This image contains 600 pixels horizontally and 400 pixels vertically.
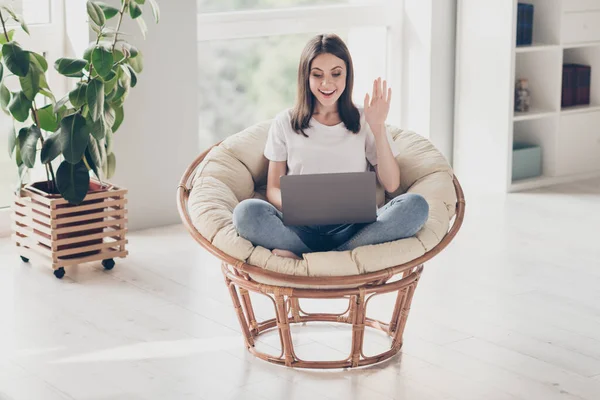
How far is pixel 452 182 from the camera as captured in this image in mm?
3008

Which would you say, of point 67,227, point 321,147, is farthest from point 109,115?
point 321,147

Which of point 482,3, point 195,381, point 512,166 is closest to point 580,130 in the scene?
point 512,166

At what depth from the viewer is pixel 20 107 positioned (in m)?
3.43

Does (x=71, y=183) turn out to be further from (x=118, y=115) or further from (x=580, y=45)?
(x=580, y=45)

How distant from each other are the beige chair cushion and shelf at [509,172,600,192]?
1.84 m

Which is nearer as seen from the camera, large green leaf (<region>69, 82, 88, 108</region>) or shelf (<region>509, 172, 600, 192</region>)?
large green leaf (<region>69, 82, 88, 108</region>)

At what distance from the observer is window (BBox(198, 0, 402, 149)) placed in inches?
179

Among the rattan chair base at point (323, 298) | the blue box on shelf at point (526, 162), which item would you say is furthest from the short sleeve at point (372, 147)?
the blue box on shelf at point (526, 162)

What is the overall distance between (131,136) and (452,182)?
1664 millimetres

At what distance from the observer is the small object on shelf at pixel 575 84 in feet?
16.9

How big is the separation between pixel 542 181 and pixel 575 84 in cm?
58

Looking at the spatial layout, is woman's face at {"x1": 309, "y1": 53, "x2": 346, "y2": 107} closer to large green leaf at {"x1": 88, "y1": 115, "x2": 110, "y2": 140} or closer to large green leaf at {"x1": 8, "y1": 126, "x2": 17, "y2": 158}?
large green leaf at {"x1": 88, "y1": 115, "x2": 110, "y2": 140}

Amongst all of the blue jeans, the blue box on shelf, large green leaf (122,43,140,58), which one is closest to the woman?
the blue jeans

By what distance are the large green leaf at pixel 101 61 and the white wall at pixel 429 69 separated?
2.06 meters
